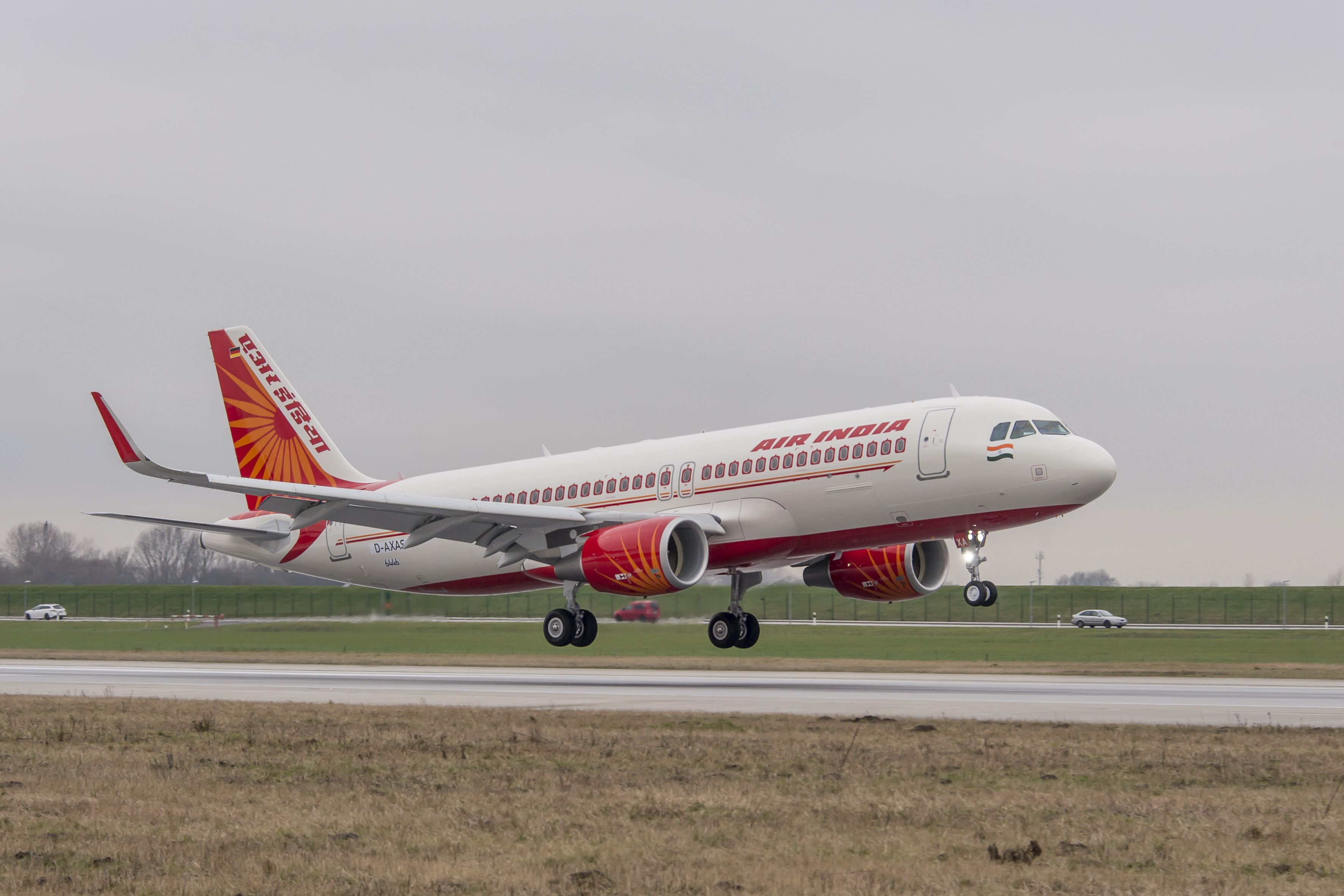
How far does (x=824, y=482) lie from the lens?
34.5 m

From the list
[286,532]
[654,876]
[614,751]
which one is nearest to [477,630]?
[286,532]

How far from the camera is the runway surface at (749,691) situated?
25.2m

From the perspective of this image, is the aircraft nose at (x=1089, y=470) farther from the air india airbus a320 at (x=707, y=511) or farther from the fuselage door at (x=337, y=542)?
the fuselage door at (x=337, y=542)

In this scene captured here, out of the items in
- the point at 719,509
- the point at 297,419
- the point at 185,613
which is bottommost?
the point at 185,613

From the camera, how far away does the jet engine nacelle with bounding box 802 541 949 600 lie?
40094mm

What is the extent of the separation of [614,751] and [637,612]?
936 inches

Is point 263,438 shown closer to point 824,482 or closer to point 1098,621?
point 824,482

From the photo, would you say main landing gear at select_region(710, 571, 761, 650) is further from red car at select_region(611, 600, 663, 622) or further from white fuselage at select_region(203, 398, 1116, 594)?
red car at select_region(611, 600, 663, 622)

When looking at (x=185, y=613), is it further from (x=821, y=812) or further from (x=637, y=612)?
(x=821, y=812)

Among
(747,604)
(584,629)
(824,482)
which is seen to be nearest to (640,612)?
(584,629)

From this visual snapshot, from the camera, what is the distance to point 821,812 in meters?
13.7

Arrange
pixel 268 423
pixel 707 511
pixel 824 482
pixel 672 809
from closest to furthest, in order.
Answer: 1. pixel 672 809
2. pixel 824 482
3. pixel 707 511
4. pixel 268 423

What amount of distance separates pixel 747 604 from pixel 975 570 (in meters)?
39.4

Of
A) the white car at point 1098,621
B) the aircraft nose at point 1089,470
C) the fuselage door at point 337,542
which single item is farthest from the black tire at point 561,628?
the white car at point 1098,621
